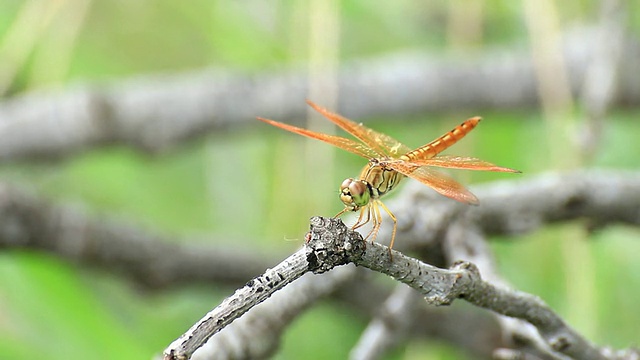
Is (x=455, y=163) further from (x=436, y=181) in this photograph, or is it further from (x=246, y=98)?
(x=246, y=98)

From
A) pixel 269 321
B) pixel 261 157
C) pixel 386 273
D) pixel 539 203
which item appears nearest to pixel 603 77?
pixel 539 203

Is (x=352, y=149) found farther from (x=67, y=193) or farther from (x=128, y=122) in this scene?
(x=67, y=193)

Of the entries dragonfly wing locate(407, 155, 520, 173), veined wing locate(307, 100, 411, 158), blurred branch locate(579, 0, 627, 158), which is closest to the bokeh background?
blurred branch locate(579, 0, 627, 158)

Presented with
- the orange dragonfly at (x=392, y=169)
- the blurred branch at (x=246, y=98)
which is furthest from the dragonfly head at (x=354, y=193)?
the blurred branch at (x=246, y=98)

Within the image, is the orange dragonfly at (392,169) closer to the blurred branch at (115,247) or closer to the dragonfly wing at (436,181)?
the dragonfly wing at (436,181)

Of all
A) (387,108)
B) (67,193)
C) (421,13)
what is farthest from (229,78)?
(421,13)
